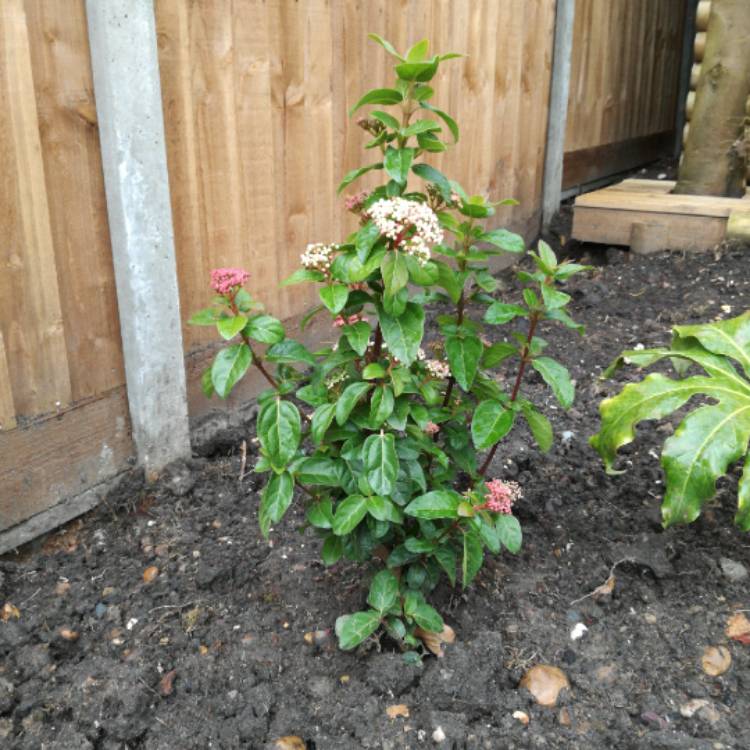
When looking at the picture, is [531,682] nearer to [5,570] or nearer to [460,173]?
[5,570]

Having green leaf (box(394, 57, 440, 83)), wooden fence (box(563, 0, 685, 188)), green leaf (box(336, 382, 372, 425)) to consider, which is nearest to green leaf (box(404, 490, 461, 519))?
green leaf (box(336, 382, 372, 425))

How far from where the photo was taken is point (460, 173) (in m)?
4.24

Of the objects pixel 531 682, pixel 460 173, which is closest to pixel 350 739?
pixel 531 682

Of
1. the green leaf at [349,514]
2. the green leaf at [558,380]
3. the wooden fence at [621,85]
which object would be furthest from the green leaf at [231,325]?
the wooden fence at [621,85]

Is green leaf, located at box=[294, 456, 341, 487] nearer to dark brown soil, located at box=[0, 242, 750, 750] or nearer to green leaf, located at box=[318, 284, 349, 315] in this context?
green leaf, located at box=[318, 284, 349, 315]

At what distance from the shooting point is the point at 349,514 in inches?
69.1

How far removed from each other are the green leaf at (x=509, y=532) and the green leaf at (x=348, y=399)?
438 millimetres

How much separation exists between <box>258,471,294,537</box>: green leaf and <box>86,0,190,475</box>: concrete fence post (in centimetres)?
87

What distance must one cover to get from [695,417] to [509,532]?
518 millimetres

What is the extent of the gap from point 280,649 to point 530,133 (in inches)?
146

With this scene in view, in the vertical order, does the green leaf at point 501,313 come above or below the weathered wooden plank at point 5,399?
above

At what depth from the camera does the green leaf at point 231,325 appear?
1.62 meters

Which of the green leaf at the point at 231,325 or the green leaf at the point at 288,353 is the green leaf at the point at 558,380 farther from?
the green leaf at the point at 231,325

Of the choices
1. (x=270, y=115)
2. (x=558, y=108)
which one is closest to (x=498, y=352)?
(x=270, y=115)
